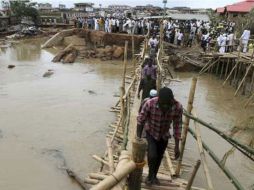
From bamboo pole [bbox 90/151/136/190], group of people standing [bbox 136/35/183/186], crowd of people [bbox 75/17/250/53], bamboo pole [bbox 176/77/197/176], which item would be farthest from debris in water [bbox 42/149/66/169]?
crowd of people [bbox 75/17/250/53]

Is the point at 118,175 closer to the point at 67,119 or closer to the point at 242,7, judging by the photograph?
the point at 67,119

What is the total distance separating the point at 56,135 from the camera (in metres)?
11.4

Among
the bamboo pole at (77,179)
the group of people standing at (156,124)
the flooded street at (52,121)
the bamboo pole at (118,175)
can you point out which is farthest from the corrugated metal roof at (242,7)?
the bamboo pole at (118,175)

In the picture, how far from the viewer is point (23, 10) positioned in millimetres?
39656

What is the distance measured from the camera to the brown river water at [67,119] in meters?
8.93

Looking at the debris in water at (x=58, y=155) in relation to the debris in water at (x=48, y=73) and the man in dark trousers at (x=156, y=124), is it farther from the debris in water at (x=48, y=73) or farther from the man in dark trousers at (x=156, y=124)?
the debris in water at (x=48, y=73)

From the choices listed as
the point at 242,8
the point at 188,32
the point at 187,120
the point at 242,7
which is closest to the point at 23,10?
the point at 188,32

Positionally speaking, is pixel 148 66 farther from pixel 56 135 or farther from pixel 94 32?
pixel 94 32

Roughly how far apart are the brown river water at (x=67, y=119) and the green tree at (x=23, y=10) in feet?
59.2

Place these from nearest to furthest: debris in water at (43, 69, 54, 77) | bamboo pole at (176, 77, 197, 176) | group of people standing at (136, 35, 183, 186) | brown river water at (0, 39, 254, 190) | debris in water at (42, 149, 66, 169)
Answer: group of people standing at (136, 35, 183, 186) → bamboo pole at (176, 77, 197, 176) → brown river water at (0, 39, 254, 190) → debris in water at (42, 149, 66, 169) → debris in water at (43, 69, 54, 77)

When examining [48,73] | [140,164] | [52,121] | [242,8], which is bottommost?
[48,73]

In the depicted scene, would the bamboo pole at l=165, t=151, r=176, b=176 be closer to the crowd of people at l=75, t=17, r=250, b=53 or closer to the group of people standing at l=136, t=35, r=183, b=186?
the group of people standing at l=136, t=35, r=183, b=186

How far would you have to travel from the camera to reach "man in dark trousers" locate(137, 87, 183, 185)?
Answer: 16.1 ft

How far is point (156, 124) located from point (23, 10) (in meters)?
37.5
